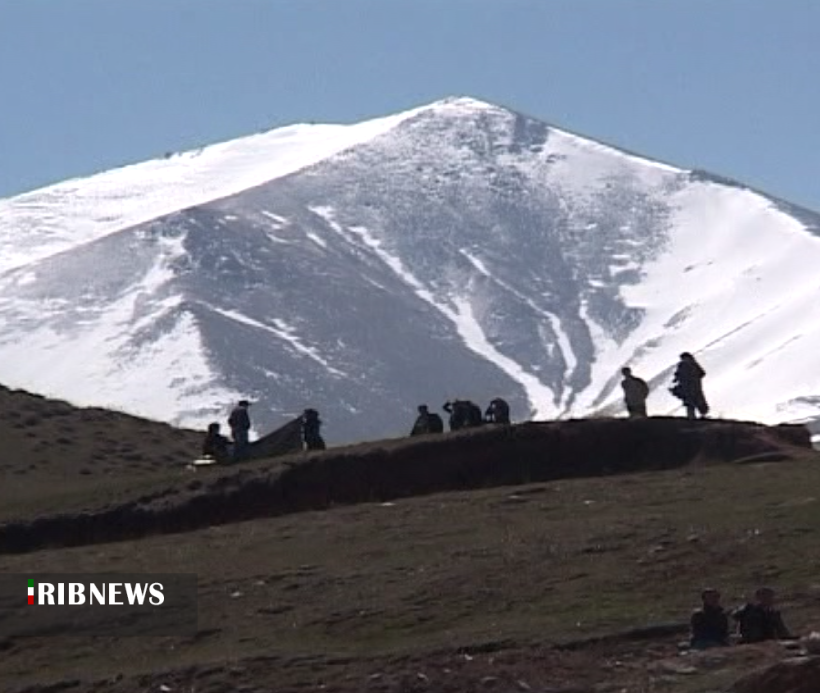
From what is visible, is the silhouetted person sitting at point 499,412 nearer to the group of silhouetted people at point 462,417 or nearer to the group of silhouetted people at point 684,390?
the group of silhouetted people at point 462,417

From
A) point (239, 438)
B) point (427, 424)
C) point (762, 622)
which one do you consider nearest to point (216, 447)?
point (239, 438)

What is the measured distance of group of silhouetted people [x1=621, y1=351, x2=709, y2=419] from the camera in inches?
1743

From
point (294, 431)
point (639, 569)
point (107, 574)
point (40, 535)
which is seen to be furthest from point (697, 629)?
point (294, 431)

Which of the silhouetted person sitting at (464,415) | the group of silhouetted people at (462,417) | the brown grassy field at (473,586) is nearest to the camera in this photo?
the brown grassy field at (473,586)

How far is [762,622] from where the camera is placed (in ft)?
86.8

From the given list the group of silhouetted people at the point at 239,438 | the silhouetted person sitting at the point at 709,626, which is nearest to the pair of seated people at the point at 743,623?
the silhouetted person sitting at the point at 709,626

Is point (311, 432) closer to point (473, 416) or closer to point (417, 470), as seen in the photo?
point (473, 416)

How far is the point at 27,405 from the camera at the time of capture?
181ft

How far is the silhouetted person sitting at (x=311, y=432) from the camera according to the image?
45531 millimetres

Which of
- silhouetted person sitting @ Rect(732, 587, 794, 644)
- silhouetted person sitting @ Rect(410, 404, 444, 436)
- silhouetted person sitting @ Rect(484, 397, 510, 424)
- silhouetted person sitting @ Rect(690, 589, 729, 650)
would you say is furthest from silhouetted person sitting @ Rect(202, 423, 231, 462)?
silhouetted person sitting @ Rect(732, 587, 794, 644)

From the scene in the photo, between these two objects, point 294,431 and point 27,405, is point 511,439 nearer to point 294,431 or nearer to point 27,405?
point 294,431

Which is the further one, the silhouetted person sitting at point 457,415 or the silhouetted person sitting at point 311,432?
the silhouetted person sitting at point 311,432

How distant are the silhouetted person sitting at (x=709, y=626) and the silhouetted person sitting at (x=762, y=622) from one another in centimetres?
19

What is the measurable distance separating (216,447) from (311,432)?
1766 mm
